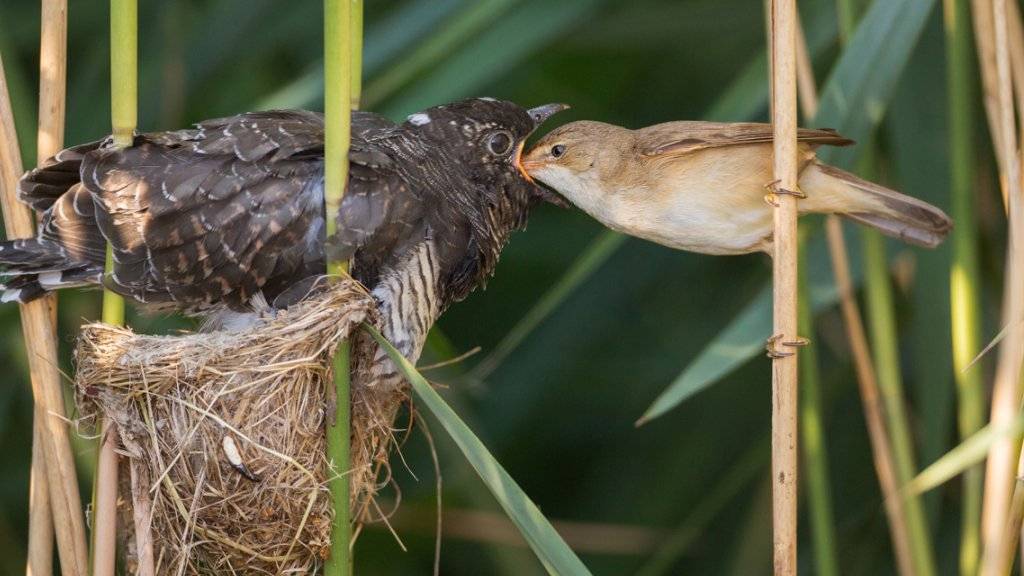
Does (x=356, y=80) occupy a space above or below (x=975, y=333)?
above

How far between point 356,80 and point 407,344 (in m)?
0.56

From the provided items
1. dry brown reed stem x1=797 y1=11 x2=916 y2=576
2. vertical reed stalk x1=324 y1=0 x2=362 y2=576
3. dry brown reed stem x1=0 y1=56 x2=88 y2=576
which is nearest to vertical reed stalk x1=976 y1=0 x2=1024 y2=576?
dry brown reed stem x1=797 y1=11 x2=916 y2=576

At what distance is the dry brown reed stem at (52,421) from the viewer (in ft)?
6.94

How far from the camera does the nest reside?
217cm

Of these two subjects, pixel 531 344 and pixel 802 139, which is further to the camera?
pixel 531 344

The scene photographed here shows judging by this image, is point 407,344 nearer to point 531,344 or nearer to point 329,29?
point 329,29

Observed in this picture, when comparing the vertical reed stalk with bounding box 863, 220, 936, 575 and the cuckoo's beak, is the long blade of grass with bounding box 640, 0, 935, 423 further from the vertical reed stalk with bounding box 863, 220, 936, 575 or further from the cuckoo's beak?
the cuckoo's beak

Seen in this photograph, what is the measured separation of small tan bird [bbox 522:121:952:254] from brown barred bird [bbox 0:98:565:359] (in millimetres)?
395

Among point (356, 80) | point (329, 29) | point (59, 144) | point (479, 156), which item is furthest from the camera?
point (479, 156)

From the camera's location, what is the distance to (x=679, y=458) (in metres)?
3.93

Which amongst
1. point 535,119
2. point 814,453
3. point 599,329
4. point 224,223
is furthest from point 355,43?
point 599,329

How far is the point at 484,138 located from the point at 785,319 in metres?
1.12

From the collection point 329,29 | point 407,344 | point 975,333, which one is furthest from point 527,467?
point 329,29

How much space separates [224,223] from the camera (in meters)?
2.35
